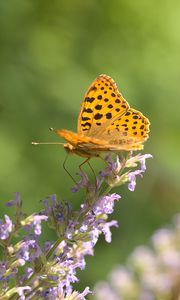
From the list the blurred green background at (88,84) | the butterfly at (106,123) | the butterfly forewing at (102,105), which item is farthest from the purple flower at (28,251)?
the blurred green background at (88,84)

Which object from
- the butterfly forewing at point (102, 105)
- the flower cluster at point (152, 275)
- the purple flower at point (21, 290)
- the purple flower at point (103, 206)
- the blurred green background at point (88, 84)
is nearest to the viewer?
the purple flower at point (21, 290)

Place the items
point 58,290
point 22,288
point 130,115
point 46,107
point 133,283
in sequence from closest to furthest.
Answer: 1. point 22,288
2. point 58,290
3. point 130,115
4. point 133,283
5. point 46,107

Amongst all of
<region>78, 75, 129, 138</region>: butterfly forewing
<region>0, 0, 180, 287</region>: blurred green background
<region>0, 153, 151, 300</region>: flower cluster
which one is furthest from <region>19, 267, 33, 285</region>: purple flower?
<region>0, 0, 180, 287</region>: blurred green background

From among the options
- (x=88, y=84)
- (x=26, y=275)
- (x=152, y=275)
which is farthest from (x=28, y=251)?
(x=88, y=84)

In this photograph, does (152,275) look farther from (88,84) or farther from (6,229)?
(88,84)

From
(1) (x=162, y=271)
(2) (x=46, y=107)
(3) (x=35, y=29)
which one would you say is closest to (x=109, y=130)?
(1) (x=162, y=271)

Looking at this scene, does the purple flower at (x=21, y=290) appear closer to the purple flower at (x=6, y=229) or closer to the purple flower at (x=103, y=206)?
the purple flower at (x=6, y=229)

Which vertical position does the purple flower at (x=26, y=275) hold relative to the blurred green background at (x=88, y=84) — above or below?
below

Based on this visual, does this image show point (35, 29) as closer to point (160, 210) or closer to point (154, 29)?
point (154, 29)
